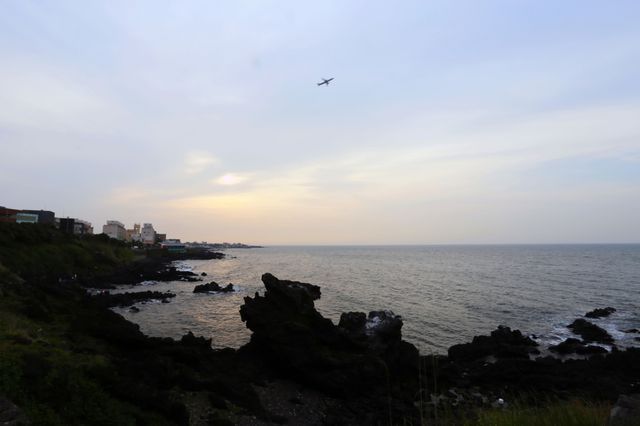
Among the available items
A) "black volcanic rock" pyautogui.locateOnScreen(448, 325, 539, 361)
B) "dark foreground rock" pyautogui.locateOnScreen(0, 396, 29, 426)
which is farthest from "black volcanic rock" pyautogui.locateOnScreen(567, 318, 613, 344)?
"dark foreground rock" pyautogui.locateOnScreen(0, 396, 29, 426)

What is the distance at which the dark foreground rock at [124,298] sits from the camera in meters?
45.9

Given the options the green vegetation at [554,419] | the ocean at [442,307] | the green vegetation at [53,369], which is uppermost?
the green vegetation at [554,419]

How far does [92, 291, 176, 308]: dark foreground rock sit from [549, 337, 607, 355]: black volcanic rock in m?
45.0

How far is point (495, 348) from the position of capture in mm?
30000

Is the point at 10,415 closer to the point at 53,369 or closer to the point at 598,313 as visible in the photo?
the point at 53,369

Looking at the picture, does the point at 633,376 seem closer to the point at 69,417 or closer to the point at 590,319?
the point at 590,319

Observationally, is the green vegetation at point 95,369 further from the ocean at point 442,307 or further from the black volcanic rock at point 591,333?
the black volcanic rock at point 591,333

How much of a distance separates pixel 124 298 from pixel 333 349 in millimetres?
36498

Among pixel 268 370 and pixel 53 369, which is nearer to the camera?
pixel 53 369

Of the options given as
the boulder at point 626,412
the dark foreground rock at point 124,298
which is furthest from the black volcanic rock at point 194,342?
the dark foreground rock at point 124,298

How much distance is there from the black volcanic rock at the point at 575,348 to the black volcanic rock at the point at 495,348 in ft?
5.75

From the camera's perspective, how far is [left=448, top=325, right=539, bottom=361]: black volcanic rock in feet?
95.5

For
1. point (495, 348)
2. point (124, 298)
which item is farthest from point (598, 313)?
point (124, 298)

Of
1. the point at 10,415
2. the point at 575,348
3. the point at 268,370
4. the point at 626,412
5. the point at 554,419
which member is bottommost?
the point at 575,348
